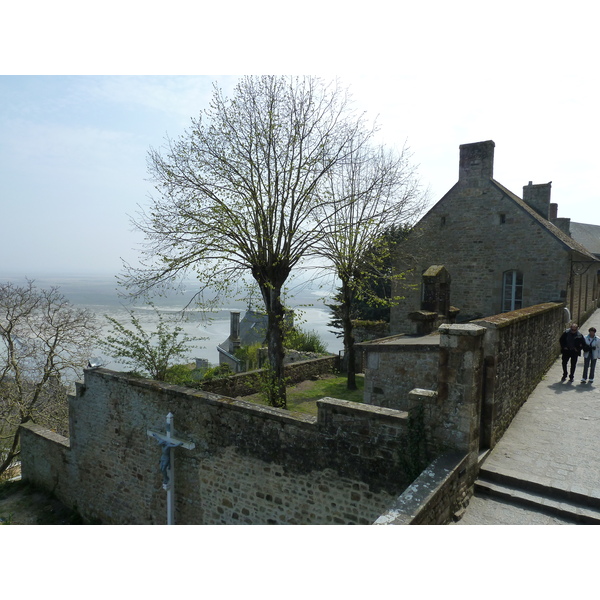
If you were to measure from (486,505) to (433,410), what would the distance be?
140 centimetres

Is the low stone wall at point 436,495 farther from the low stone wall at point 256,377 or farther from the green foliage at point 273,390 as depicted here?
the low stone wall at point 256,377

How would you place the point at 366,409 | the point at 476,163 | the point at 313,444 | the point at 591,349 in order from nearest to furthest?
the point at 366,409
the point at 313,444
the point at 591,349
the point at 476,163

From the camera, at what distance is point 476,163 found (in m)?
17.1

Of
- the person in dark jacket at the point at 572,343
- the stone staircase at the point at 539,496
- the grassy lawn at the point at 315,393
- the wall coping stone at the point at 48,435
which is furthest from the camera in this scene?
the grassy lawn at the point at 315,393

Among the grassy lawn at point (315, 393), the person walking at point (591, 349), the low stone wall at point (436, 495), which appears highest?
the person walking at point (591, 349)

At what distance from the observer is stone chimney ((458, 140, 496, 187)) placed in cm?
1684

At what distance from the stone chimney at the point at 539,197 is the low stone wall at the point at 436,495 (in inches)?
655

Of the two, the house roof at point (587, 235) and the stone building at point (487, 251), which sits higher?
the house roof at point (587, 235)

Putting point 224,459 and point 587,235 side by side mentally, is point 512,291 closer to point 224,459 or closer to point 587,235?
point 224,459

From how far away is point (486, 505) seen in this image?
574 centimetres

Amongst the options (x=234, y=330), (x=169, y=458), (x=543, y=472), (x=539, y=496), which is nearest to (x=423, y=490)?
(x=539, y=496)

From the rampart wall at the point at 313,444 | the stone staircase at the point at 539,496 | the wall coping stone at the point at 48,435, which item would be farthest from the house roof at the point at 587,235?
the wall coping stone at the point at 48,435

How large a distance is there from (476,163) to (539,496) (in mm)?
14511

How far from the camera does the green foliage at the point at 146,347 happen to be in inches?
456
